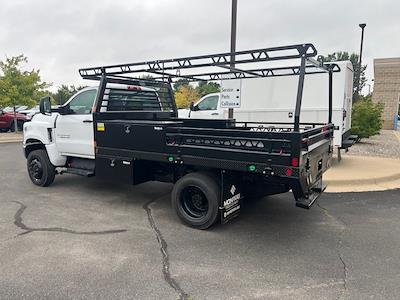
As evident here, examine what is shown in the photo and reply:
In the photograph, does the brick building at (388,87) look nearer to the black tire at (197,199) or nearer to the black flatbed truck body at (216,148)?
the black flatbed truck body at (216,148)

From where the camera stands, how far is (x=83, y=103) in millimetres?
6477

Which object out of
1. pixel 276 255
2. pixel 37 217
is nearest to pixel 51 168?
pixel 37 217

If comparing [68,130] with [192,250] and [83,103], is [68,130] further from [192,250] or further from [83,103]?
[192,250]

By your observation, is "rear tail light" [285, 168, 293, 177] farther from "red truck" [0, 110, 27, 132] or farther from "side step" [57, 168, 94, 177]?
"red truck" [0, 110, 27, 132]

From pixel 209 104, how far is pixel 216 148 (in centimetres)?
777

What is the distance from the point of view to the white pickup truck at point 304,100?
8.09m

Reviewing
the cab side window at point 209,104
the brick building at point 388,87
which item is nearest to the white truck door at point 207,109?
the cab side window at point 209,104

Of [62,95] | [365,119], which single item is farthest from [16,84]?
[62,95]

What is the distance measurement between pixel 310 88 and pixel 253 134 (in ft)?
17.3

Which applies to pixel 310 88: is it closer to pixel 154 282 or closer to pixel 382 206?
pixel 382 206

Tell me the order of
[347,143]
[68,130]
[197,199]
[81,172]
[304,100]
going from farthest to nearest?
1. [304,100]
2. [347,143]
3. [68,130]
4. [81,172]
5. [197,199]

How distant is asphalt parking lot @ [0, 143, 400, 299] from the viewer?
3.21 metres

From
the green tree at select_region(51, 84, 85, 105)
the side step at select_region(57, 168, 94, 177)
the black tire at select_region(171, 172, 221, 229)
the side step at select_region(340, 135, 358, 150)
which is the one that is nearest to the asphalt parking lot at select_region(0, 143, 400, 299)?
the black tire at select_region(171, 172, 221, 229)

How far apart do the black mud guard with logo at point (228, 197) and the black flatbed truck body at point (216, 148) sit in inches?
0.6
